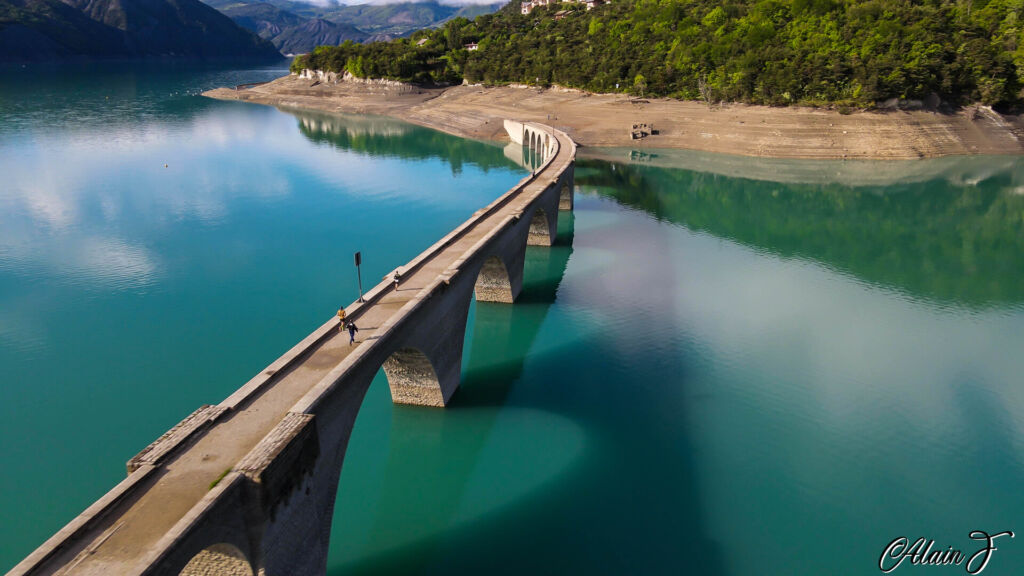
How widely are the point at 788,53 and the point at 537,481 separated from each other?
83549 mm

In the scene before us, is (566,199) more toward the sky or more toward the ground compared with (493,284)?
more toward the sky

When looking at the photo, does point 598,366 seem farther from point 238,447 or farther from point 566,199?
point 566,199

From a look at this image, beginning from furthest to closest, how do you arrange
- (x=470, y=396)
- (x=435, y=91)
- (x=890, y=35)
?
(x=435, y=91) → (x=890, y=35) → (x=470, y=396)

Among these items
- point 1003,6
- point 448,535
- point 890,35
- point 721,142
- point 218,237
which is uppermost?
point 1003,6

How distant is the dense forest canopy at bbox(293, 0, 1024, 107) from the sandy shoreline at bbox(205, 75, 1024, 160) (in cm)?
271

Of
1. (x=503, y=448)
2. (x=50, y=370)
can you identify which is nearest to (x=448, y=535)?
(x=503, y=448)

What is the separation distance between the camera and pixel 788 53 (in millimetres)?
83938

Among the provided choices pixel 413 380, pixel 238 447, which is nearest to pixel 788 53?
pixel 413 380

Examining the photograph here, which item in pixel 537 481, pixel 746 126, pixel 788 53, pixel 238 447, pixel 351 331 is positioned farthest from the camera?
pixel 788 53

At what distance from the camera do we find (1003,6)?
280ft

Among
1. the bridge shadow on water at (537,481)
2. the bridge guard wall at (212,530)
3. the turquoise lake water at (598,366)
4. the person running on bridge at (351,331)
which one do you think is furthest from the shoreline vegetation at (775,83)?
the bridge guard wall at (212,530)

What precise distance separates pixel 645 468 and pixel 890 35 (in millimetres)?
82900

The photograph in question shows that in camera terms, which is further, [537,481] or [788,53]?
[788,53]

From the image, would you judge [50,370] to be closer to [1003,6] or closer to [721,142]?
[721,142]
